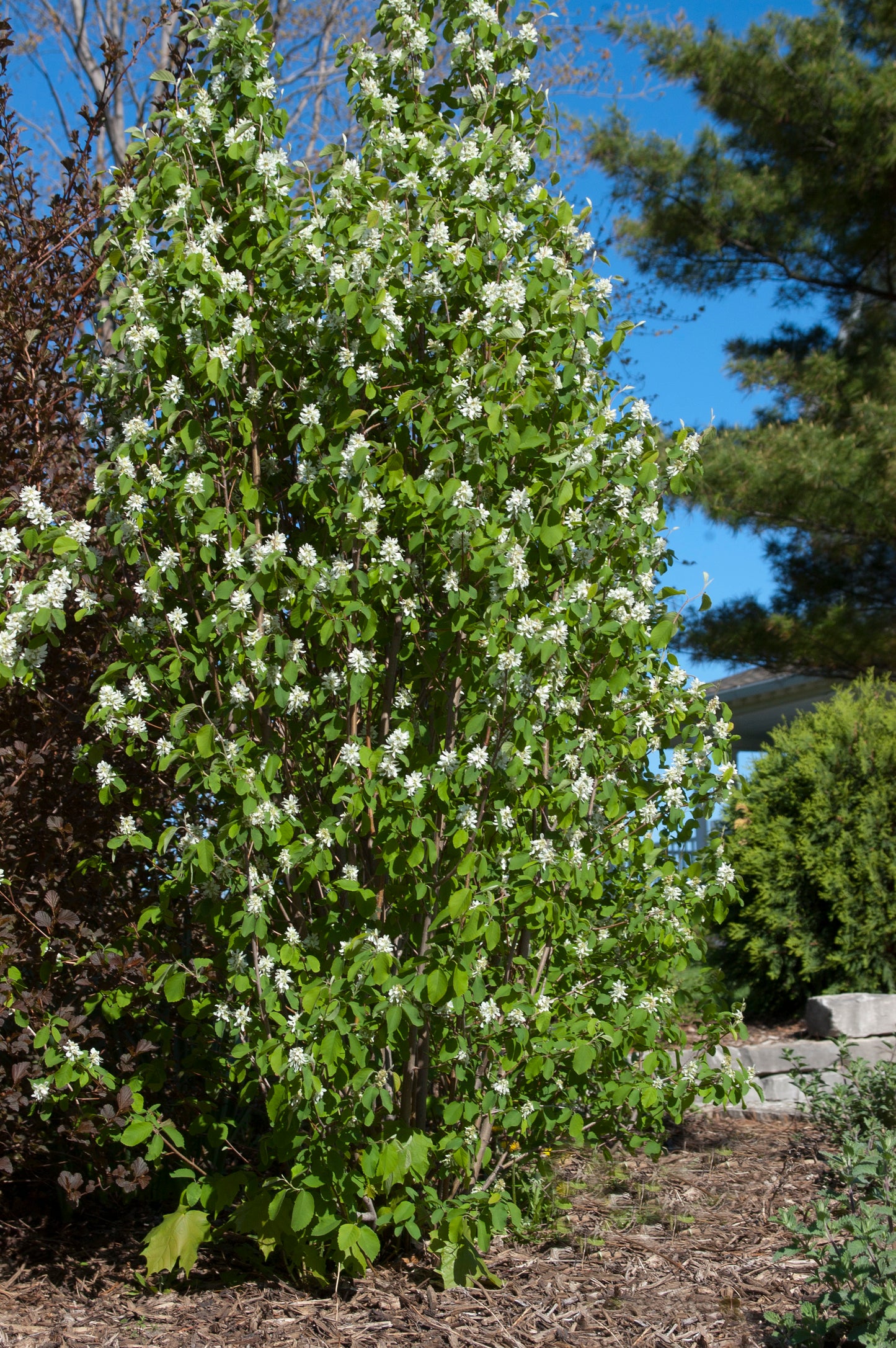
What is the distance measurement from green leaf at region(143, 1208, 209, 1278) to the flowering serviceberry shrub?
0.06 meters

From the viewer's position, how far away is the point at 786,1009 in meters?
5.97

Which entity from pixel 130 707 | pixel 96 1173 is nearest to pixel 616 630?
pixel 130 707

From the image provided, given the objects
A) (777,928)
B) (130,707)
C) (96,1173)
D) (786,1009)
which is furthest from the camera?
(786,1009)

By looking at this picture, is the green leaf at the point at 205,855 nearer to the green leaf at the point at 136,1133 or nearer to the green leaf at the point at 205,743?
the green leaf at the point at 205,743

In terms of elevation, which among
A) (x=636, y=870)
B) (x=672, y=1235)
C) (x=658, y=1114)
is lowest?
(x=672, y=1235)

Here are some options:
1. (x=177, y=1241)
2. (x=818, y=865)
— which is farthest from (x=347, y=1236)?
Result: (x=818, y=865)

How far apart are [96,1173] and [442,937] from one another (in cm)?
131

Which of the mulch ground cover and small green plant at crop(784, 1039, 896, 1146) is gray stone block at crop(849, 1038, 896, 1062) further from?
the mulch ground cover

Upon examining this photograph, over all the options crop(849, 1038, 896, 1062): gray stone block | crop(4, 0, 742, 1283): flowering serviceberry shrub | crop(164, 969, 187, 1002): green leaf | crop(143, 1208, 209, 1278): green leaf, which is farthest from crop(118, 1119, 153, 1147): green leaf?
crop(849, 1038, 896, 1062): gray stone block

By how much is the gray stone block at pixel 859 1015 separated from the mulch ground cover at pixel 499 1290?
4.53 ft

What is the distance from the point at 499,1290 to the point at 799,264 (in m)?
9.12

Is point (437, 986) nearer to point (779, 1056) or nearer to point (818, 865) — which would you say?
point (779, 1056)

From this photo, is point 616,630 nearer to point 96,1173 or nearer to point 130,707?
point 130,707

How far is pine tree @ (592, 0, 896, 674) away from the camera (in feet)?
27.7
